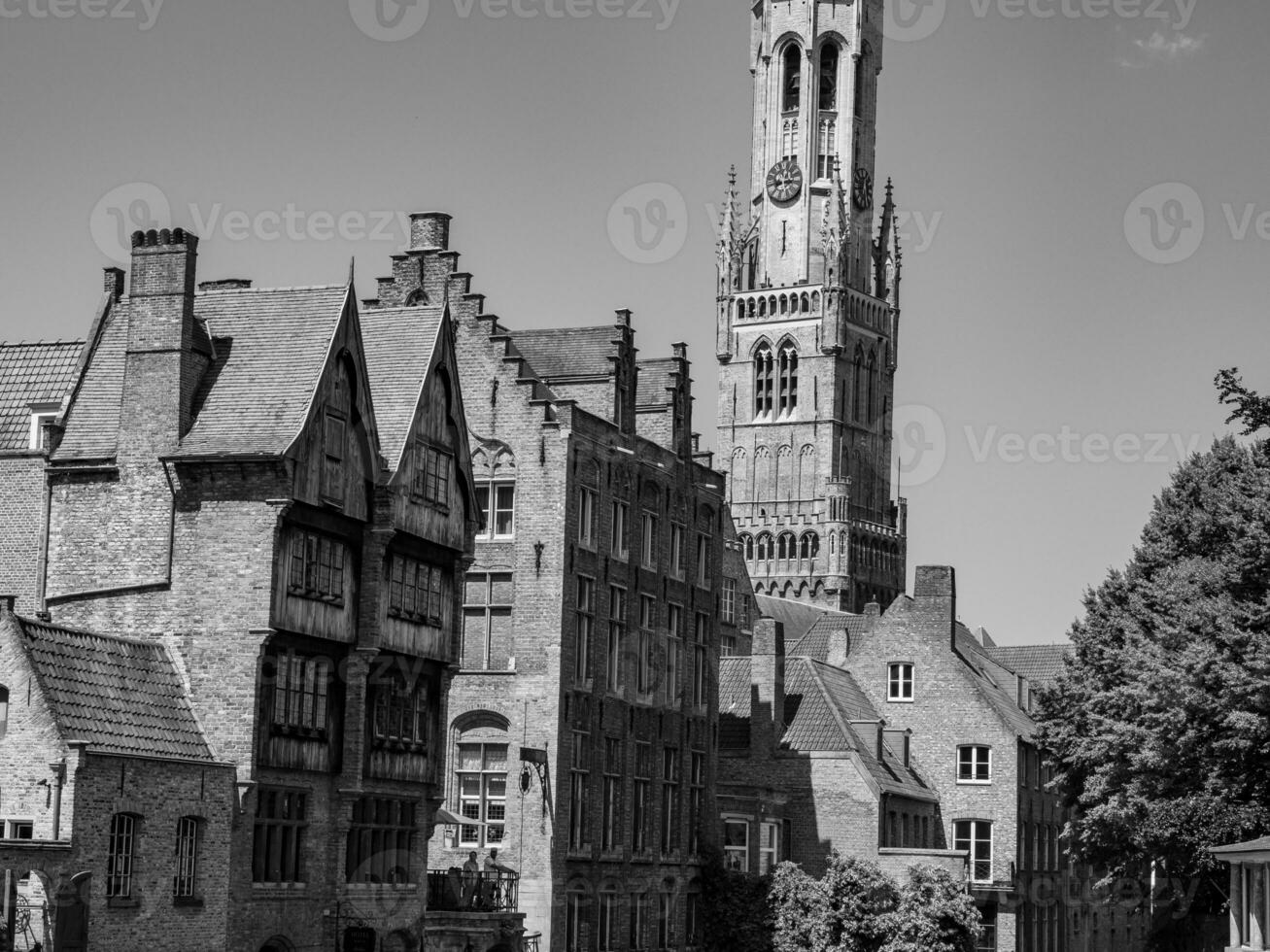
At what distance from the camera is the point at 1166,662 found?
5734cm

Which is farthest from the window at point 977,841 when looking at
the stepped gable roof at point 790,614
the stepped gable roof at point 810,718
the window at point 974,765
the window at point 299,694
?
the stepped gable roof at point 790,614

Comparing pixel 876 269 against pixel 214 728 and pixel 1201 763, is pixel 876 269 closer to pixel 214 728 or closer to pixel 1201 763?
pixel 1201 763

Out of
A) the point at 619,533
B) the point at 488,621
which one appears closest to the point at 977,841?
the point at 619,533

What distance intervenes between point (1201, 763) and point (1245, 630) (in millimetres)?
4884

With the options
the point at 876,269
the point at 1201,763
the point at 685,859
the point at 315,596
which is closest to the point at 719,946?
the point at 685,859

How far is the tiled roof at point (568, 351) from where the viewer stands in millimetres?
62750

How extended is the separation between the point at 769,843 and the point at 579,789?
Result: 12.1m

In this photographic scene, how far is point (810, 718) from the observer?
72500mm

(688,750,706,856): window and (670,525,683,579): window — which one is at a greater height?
(670,525,683,579): window

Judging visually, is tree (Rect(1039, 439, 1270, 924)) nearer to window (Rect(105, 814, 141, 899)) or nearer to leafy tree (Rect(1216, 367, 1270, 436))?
leafy tree (Rect(1216, 367, 1270, 436))

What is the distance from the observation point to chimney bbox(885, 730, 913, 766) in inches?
3019

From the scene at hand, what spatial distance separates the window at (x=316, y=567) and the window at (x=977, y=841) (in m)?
35.6

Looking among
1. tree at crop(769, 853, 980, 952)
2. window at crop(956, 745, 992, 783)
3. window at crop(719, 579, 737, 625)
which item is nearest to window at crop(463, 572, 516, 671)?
tree at crop(769, 853, 980, 952)

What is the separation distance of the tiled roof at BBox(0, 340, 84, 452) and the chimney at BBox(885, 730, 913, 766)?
3341 cm
